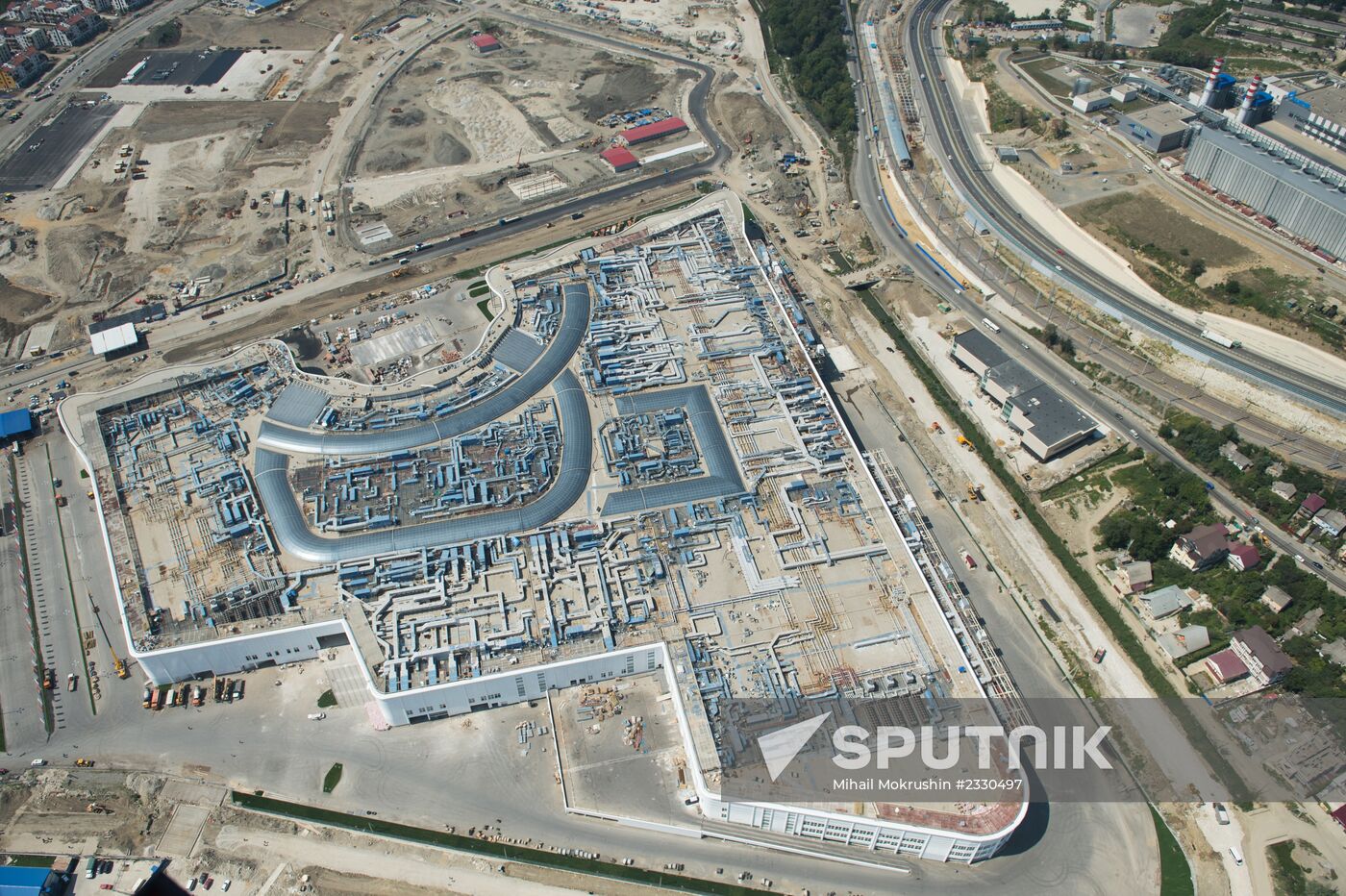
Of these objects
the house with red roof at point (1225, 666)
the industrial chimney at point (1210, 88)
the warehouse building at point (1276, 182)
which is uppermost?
the industrial chimney at point (1210, 88)

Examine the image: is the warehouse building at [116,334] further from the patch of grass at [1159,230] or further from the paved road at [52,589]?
the patch of grass at [1159,230]

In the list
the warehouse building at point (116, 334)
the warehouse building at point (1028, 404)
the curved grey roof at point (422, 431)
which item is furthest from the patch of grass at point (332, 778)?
the warehouse building at point (1028, 404)

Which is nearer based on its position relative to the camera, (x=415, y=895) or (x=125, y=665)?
(x=415, y=895)

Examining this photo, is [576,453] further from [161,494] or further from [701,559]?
[161,494]

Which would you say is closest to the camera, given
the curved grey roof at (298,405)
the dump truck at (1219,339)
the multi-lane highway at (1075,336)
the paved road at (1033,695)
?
the paved road at (1033,695)

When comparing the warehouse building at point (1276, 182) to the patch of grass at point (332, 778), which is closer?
the patch of grass at point (332, 778)

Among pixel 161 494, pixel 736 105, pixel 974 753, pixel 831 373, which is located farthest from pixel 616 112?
pixel 974 753

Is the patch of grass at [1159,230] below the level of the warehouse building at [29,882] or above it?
above
